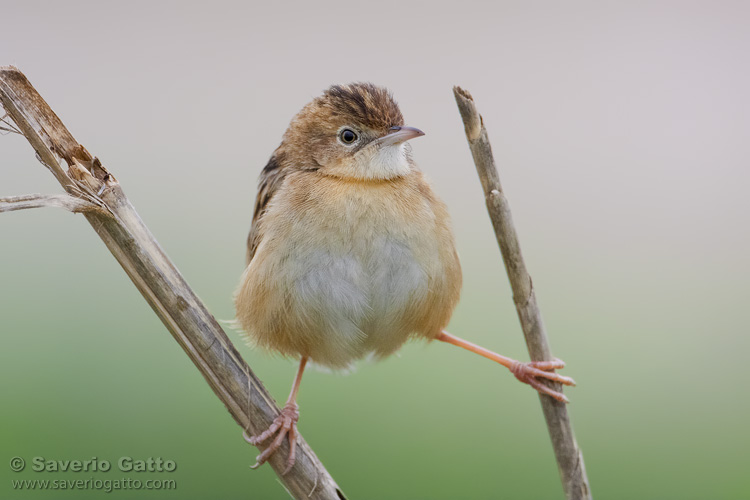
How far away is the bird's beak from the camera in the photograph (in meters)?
3.53

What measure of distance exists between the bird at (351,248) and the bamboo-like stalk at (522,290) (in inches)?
6.5

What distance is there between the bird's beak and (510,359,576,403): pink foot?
4.36 ft

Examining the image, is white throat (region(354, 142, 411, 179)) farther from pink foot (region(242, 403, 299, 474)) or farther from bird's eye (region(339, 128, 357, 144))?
pink foot (region(242, 403, 299, 474))

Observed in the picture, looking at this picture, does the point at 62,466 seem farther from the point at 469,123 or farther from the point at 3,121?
the point at 469,123

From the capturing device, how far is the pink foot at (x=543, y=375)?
11.4 ft

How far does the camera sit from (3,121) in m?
2.62

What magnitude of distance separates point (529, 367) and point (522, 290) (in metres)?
0.75

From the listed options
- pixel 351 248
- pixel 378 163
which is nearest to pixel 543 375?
pixel 351 248

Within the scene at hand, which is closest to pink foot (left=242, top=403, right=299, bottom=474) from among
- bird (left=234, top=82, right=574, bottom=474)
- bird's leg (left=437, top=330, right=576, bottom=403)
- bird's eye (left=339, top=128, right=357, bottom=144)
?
bird (left=234, top=82, right=574, bottom=474)

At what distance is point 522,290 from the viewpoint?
10.3 feet

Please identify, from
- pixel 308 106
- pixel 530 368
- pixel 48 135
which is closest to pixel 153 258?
pixel 48 135

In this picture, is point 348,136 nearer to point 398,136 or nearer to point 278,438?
point 398,136

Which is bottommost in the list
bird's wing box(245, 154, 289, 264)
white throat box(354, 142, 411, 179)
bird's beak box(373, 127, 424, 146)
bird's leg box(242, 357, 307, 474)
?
bird's leg box(242, 357, 307, 474)

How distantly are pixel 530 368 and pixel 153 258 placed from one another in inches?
81.3
